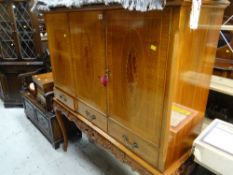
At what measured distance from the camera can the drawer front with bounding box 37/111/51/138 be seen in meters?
2.26

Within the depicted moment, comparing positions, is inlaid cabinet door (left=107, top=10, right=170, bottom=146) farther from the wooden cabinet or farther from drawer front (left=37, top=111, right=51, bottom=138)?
drawer front (left=37, top=111, right=51, bottom=138)

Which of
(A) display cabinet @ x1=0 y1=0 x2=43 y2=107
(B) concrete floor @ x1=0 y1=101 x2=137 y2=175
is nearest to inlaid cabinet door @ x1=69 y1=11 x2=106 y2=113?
(B) concrete floor @ x1=0 y1=101 x2=137 y2=175

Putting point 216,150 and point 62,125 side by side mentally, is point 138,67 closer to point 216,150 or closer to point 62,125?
point 216,150

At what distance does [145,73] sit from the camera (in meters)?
0.91

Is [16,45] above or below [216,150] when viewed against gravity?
above

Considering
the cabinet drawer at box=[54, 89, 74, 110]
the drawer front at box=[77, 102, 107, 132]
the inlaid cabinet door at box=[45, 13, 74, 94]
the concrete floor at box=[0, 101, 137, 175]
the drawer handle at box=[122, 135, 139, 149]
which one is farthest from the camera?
the concrete floor at box=[0, 101, 137, 175]

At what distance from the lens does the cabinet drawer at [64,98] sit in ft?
5.42

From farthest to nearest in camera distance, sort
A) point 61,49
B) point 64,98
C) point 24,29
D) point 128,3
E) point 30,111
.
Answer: point 24,29
point 30,111
point 64,98
point 61,49
point 128,3

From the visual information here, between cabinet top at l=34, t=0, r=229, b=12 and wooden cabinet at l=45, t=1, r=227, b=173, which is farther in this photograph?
wooden cabinet at l=45, t=1, r=227, b=173

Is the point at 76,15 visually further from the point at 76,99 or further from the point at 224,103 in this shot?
the point at 224,103

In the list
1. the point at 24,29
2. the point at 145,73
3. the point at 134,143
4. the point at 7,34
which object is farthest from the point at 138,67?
the point at 7,34

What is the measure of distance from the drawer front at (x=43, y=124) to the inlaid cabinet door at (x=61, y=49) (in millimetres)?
691

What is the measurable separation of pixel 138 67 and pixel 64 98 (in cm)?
104

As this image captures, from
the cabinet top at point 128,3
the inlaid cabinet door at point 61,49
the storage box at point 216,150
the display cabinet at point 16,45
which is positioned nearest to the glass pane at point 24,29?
the display cabinet at point 16,45
